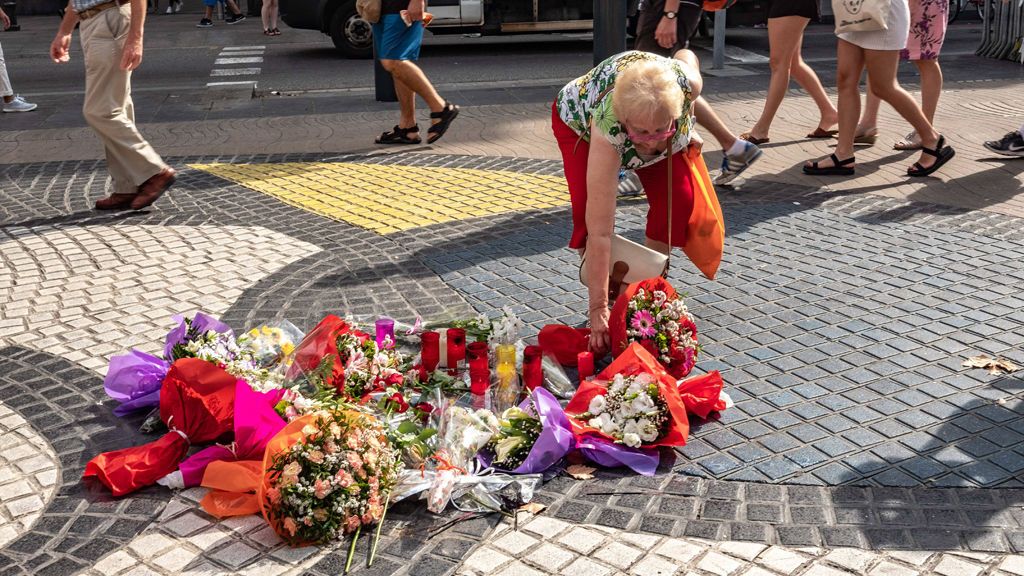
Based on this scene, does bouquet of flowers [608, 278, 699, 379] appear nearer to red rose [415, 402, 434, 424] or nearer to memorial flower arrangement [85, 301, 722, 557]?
memorial flower arrangement [85, 301, 722, 557]

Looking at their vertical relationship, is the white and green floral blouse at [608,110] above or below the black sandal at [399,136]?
above

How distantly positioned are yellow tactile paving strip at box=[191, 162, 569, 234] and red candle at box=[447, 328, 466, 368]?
2066 millimetres

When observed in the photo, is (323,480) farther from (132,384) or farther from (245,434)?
(132,384)

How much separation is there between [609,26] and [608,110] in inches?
153

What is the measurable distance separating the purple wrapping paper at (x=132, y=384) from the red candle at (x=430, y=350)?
97 cm

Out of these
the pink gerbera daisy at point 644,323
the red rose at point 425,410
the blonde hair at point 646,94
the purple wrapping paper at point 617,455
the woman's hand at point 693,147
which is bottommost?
the purple wrapping paper at point 617,455

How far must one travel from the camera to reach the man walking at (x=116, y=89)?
612 centimetres

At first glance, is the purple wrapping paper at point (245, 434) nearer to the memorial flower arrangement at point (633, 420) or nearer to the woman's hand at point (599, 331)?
the memorial flower arrangement at point (633, 420)

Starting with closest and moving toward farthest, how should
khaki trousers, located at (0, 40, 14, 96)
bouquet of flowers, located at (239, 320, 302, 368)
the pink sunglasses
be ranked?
the pink sunglasses
bouquet of flowers, located at (239, 320, 302, 368)
khaki trousers, located at (0, 40, 14, 96)

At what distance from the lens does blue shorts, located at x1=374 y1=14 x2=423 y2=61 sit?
807cm

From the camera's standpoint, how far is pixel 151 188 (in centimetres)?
656

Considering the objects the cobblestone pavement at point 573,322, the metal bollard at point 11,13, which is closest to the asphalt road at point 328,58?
the metal bollard at point 11,13

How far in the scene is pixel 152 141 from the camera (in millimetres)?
8844

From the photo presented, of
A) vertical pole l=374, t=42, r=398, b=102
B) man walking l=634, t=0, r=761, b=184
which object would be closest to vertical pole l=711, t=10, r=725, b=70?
vertical pole l=374, t=42, r=398, b=102
